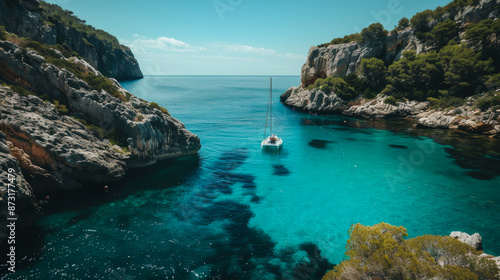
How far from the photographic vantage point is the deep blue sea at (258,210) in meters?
16.5

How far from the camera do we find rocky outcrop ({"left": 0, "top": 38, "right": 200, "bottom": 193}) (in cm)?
2245

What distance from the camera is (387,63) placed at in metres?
83.4

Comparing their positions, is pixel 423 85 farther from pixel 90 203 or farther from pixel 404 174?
pixel 90 203

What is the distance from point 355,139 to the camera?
167 feet

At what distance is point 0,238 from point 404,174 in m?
42.9

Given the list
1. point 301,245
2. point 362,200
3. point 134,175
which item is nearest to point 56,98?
point 134,175

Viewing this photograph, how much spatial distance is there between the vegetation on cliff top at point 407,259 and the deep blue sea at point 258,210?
18.7ft

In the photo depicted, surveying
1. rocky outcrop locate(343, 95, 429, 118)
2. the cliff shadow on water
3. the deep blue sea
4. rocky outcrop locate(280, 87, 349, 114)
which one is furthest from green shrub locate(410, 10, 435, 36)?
the deep blue sea

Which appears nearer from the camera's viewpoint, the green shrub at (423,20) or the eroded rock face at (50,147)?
the eroded rock face at (50,147)

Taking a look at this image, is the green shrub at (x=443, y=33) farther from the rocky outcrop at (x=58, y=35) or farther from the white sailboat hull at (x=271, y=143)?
the rocky outcrop at (x=58, y=35)

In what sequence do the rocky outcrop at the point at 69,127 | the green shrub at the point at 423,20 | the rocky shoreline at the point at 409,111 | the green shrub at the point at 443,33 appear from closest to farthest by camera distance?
1. the rocky outcrop at the point at 69,127
2. the rocky shoreline at the point at 409,111
3. the green shrub at the point at 443,33
4. the green shrub at the point at 423,20

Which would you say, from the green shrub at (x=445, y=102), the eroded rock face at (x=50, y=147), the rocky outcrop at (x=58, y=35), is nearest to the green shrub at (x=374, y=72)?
the green shrub at (x=445, y=102)

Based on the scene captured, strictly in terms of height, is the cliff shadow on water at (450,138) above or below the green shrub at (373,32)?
below

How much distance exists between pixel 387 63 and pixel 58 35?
133 metres
